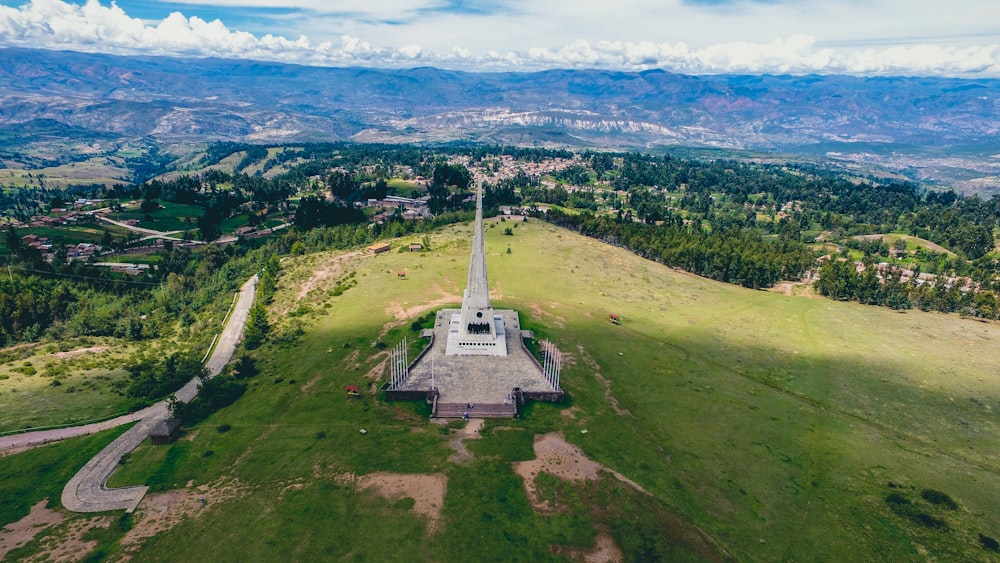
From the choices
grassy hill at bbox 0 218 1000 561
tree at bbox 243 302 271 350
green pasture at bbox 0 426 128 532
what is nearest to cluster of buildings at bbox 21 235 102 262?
tree at bbox 243 302 271 350

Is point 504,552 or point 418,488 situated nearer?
point 504,552

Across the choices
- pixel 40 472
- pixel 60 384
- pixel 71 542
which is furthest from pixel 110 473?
pixel 60 384

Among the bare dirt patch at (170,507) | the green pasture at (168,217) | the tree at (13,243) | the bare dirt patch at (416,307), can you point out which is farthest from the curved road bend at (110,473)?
the green pasture at (168,217)

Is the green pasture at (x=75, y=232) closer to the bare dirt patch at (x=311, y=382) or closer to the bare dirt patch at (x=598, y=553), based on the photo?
the bare dirt patch at (x=311, y=382)

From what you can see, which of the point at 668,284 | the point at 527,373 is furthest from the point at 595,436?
the point at 668,284

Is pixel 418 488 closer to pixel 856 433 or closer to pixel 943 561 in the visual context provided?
pixel 943 561

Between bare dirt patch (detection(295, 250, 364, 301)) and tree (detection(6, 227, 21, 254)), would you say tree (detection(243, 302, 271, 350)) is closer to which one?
bare dirt patch (detection(295, 250, 364, 301))
